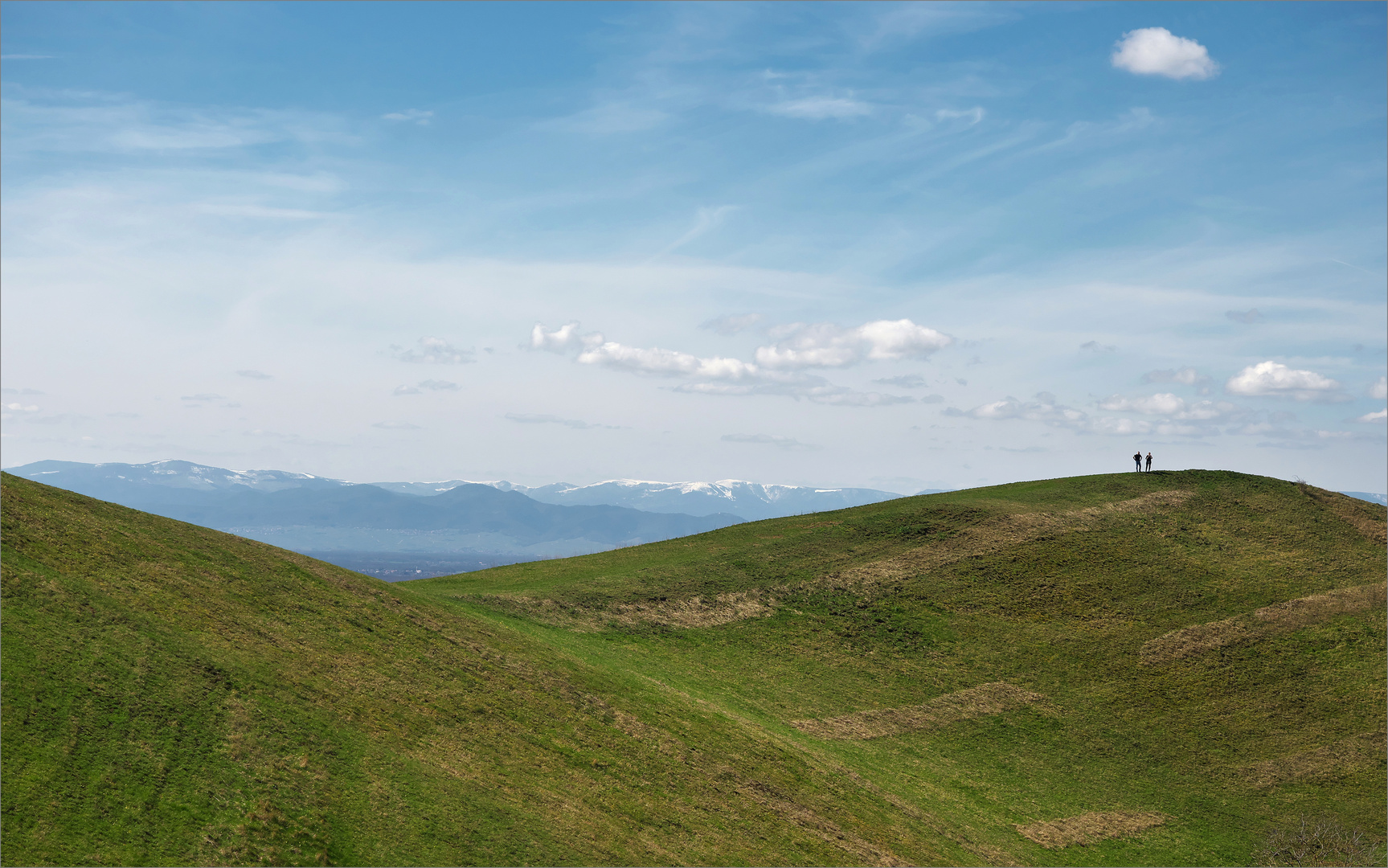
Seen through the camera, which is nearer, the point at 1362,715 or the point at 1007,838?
the point at 1007,838

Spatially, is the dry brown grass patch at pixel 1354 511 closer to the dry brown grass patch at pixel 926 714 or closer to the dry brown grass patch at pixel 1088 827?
the dry brown grass patch at pixel 926 714

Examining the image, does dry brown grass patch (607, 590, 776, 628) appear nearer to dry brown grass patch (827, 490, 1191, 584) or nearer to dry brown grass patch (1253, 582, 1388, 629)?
dry brown grass patch (827, 490, 1191, 584)

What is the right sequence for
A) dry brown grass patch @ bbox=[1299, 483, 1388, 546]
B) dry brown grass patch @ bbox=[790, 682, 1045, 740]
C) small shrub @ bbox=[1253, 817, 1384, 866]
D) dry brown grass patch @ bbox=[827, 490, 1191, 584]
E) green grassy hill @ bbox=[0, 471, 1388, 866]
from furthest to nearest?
dry brown grass patch @ bbox=[1299, 483, 1388, 546]
dry brown grass patch @ bbox=[827, 490, 1191, 584]
dry brown grass patch @ bbox=[790, 682, 1045, 740]
small shrub @ bbox=[1253, 817, 1384, 866]
green grassy hill @ bbox=[0, 471, 1388, 866]

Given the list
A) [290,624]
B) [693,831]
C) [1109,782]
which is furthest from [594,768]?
[1109,782]

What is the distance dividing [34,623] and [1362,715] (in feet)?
218

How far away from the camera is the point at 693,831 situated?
28.2 meters

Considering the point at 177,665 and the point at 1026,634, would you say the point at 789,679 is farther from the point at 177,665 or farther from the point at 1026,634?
the point at 177,665

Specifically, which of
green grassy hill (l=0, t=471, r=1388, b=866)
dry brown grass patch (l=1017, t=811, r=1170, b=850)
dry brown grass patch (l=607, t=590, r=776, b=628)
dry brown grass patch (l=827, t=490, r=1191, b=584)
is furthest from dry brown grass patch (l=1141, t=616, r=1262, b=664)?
dry brown grass patch (l=607, t=590, r=776, b=628)

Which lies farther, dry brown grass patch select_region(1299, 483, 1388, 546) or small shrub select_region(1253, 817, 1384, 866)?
dry brown grass patch select_region(1299, 483, 1388, 546)

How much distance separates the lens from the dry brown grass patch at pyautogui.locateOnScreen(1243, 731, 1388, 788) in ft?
149

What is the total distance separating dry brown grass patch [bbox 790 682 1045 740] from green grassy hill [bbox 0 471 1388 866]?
192 mm

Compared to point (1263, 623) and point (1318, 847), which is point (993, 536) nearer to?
→ point (1263, 623)

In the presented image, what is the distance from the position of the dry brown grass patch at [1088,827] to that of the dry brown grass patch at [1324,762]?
331 inches

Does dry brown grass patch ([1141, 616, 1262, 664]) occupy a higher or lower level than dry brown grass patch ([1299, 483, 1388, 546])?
lower
